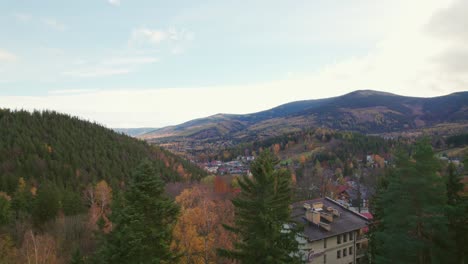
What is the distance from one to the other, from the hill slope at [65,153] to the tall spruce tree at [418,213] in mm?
78455

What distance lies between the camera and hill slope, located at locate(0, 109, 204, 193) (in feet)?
298

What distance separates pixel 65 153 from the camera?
10775 centimetres

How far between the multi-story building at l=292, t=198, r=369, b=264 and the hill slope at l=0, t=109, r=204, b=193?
64.8 m

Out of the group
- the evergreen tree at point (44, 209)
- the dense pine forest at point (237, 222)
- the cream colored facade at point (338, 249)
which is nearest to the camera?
the dense pine forest at point (237, 222)

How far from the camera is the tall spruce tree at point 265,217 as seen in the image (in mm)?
16781

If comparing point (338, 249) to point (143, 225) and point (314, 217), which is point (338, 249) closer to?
point (314, 217)

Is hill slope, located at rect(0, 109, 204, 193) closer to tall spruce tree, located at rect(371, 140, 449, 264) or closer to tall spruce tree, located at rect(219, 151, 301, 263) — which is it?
tall spruce tree, located at rect(219, 151, 301, 263)

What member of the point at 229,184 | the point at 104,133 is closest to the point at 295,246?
the point at 229,184

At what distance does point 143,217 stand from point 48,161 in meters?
95.5

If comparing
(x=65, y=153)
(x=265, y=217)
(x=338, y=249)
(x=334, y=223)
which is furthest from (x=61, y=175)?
(x=265, y=217)

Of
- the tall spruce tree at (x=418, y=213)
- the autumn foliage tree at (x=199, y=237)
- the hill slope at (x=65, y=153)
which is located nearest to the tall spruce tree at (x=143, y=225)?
the autumn foliage tree at (x=199, y=237)

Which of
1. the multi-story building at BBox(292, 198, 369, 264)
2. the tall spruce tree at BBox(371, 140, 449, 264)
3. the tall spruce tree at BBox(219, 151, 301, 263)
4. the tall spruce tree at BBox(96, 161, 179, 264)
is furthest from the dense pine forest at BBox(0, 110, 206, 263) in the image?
the tall spruce tree at BBox(371, 140, 449, 264)

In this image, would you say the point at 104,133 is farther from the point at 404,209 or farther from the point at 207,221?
the point at 404,209

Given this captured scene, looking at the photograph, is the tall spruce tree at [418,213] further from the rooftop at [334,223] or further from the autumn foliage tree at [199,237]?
the autumn foliage tree at [199,237]
